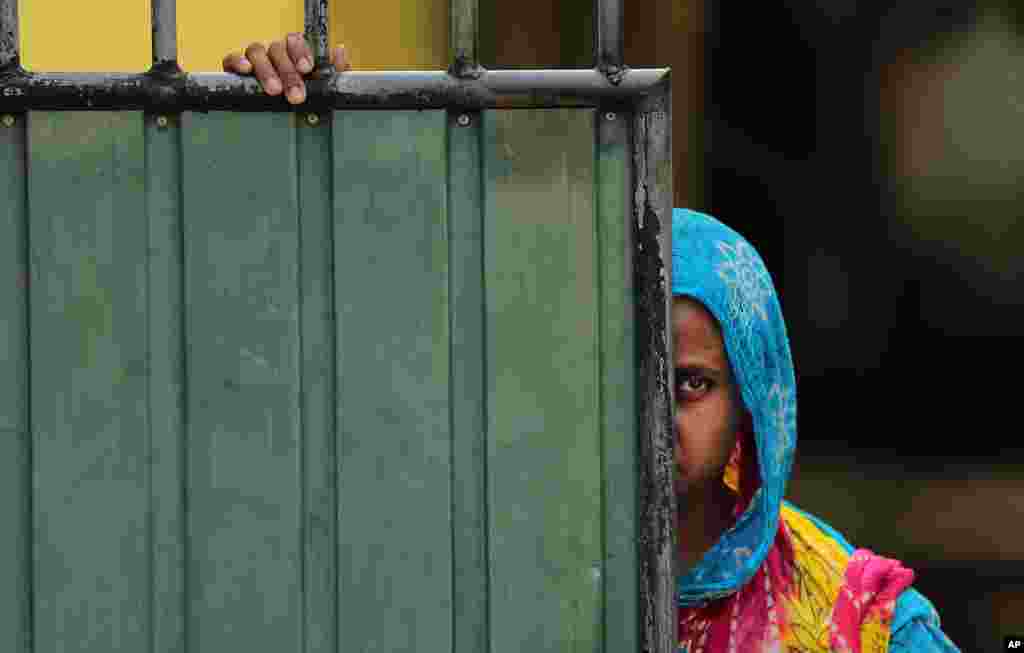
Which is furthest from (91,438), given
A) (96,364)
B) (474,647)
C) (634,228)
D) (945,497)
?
(945,497)

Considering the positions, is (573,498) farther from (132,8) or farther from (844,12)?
(844,12)

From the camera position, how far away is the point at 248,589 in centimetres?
184

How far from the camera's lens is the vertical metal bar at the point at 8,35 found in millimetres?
1821

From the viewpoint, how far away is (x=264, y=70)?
5.94 feet

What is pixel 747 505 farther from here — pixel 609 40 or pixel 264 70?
pixel 264 70

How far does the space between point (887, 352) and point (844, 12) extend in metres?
0.91

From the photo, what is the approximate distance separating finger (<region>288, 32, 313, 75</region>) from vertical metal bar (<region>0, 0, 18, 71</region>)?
29 cm

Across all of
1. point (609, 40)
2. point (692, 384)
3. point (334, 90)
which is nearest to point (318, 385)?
point (334, 90)

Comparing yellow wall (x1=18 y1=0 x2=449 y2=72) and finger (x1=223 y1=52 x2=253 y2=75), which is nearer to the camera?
finger (x1=223 y1=52 x2=253 y2=75)

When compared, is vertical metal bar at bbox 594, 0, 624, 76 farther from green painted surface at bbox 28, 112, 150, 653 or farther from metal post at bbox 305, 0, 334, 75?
green painted surface at bbox 28, 112, 150, 653

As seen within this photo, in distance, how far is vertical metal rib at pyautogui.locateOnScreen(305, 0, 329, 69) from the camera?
5.95 ft

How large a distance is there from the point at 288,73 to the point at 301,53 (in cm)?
3

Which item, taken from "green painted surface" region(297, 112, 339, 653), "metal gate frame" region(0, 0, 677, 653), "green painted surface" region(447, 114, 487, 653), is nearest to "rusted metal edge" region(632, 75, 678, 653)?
"metal gate frame" region(0, 0, 677, 653)

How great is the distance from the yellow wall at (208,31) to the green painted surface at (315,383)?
1.04 m
